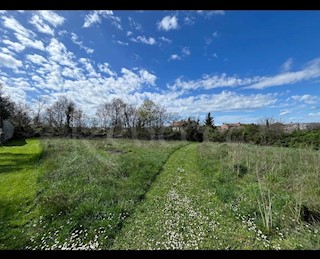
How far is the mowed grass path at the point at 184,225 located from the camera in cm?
316

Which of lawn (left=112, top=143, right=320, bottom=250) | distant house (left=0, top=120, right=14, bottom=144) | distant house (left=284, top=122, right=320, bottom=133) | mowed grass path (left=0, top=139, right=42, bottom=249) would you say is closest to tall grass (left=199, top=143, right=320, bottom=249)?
lawn (left=112, top=143, right=320, bottom=250)

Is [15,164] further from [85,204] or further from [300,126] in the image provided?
[300,126]

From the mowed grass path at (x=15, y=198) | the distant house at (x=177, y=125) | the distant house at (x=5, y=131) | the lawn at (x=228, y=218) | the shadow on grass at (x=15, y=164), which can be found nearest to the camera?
the lawn at (x=228, y=218)

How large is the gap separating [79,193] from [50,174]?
9.20 feet

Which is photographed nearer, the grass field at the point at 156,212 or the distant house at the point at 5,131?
the grass field at the point at 156,212

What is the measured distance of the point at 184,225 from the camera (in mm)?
Answer: 3795

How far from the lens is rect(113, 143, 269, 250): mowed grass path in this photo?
316cm

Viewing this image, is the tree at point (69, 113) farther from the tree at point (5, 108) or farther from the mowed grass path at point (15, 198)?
the mowed grass path at point (15, 198)

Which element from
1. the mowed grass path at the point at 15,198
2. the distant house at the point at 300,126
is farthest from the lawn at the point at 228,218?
the distant house at the point at 300,126

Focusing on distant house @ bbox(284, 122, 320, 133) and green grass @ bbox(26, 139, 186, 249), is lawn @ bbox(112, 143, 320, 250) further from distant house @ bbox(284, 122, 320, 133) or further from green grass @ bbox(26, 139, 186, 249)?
distant house @ bbox(284, 122, 320, 133)

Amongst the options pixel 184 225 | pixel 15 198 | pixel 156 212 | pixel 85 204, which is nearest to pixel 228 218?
pixel 184 225

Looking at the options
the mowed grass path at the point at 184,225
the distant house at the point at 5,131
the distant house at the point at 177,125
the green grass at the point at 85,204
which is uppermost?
the distant house at the point at 177,125
